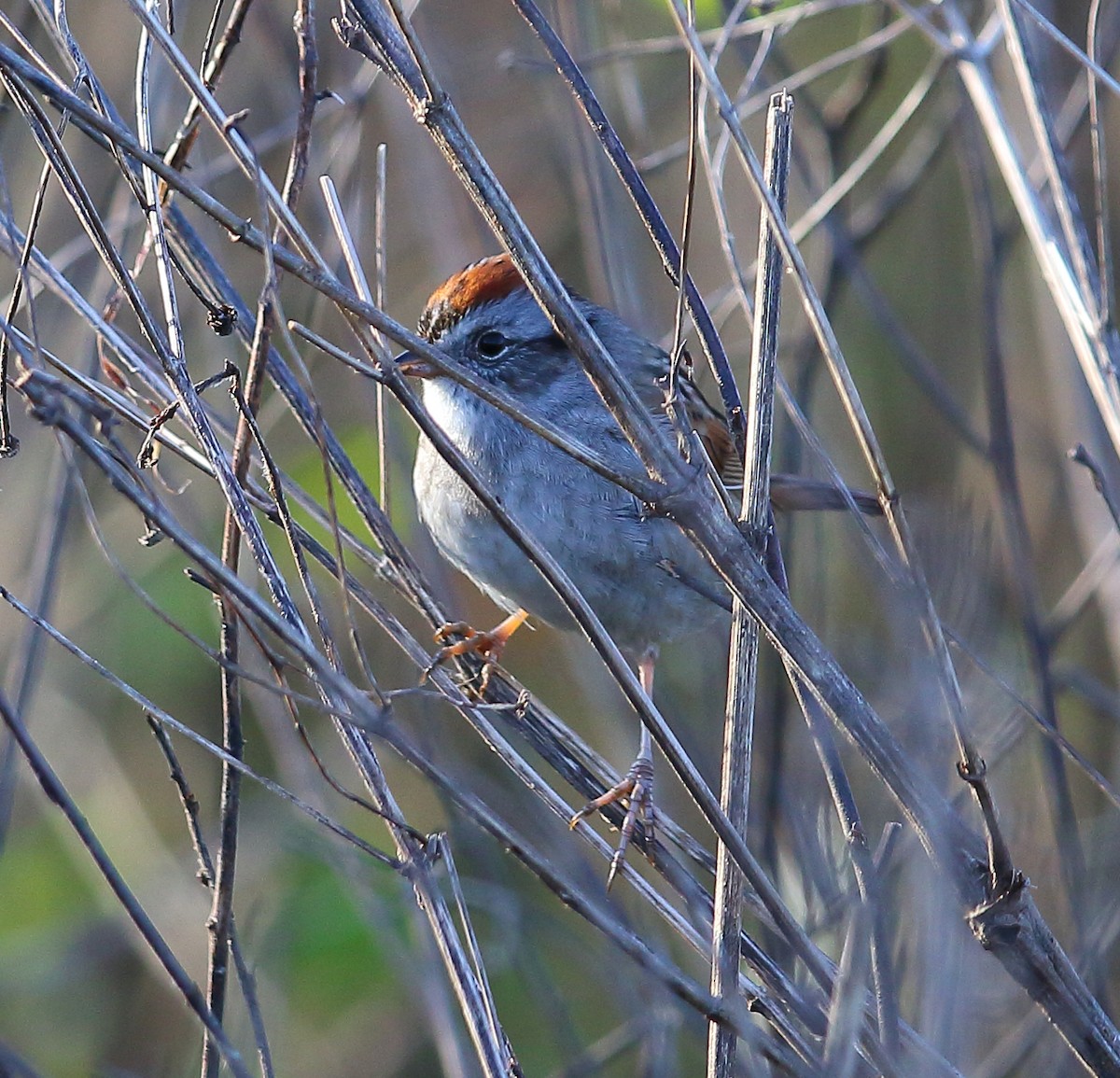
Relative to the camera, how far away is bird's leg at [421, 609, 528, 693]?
239cm

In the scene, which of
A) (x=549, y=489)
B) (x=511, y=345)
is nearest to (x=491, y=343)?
(x=511, y=345)

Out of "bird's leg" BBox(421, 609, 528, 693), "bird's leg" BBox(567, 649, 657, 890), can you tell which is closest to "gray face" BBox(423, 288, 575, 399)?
"bird's leg" BBox(421, 609, 528, 693)

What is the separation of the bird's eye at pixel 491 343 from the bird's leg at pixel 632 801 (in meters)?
0.88

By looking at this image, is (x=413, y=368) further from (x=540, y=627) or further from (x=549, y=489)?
(x=540, y=627)

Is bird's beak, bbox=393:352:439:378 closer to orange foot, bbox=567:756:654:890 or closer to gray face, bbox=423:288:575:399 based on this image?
gray face, bbox=423:288:575:399

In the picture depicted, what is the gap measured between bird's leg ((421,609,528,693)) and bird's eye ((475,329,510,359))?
22.6 inches

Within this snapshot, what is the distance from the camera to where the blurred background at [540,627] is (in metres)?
2.02

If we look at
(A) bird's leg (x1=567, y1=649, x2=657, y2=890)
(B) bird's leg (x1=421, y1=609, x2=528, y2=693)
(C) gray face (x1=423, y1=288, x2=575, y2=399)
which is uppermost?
(C) gray face (x1=423, y1=288, x2=575, y2=399)

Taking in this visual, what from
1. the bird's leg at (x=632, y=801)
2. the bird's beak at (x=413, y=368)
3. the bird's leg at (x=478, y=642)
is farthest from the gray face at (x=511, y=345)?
the bird's leg at (x=632, y=801)

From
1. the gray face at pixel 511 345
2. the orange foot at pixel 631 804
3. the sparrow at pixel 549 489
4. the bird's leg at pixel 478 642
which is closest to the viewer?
the orange foot at pixel 631 804

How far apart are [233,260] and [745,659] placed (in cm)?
281

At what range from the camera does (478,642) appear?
8.94 feet

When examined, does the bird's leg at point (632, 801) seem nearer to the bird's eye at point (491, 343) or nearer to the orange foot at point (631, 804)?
the orange foot at point (631, 804)

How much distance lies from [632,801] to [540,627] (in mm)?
2334
